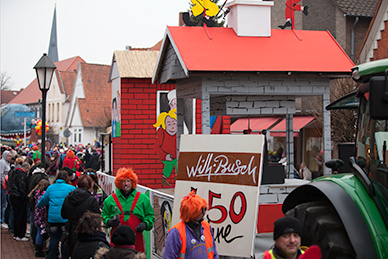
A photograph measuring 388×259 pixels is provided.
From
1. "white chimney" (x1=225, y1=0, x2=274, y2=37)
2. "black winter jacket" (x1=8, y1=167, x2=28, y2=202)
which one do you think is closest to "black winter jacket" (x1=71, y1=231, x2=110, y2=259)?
"white chimney" (x1=225, y1=0, x2=274, y2=37)

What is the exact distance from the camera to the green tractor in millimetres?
4031

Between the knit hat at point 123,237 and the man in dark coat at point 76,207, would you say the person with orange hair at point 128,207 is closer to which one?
the man in dark coat at point 76,207

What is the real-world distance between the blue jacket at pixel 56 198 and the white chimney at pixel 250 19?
143 inches

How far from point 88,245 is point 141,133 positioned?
20.7ft

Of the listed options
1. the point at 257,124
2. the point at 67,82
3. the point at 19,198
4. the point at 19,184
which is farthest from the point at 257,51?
the point at 67,82

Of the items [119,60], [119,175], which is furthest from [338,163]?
[119,60]

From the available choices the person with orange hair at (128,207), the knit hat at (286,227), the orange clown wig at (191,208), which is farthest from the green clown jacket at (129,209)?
the knit hat at (286,227)

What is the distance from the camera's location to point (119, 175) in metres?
6.62

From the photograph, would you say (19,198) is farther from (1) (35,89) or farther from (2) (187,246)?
(1) (35,89)

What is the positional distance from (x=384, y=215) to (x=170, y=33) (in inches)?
198

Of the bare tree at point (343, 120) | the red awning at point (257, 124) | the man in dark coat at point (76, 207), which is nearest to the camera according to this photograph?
the man in dark coat at point (76, 207)

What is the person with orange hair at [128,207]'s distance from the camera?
260 inches

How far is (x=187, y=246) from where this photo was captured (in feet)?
15.3

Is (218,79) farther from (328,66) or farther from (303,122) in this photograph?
(303,122)
